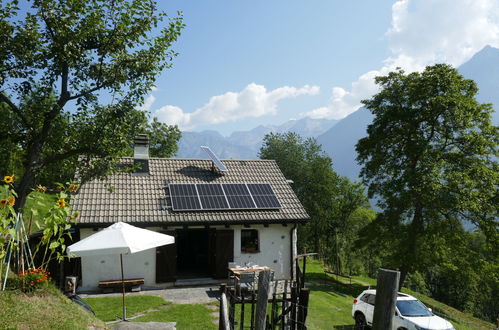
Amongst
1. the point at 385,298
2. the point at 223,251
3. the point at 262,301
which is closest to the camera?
the point at 385,298

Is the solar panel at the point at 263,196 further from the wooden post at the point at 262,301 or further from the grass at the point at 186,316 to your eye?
the wooden post at the point at 262,301

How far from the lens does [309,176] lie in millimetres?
37031

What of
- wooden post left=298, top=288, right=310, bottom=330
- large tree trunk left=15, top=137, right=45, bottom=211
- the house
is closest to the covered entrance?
the house

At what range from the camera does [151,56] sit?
10.3 metres

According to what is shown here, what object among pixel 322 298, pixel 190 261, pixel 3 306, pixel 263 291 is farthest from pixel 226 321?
pixel 190 261

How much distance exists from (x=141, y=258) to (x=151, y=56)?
895 cm

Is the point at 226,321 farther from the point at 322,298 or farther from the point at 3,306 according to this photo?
the point at 322,298

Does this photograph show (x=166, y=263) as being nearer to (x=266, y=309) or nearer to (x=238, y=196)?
(x=238, y=196)

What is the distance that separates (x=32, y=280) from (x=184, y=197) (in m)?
10.2

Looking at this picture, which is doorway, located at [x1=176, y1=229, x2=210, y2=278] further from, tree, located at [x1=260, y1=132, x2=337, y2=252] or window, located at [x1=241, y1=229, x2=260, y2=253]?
tree, located at [x1=260, y1=132, x2=337, y2=252]

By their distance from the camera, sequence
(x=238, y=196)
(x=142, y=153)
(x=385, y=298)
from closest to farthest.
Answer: (x=385, y=298) → (x=238, y=196) → (x=142, y=153)

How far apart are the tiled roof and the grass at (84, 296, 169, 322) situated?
322 cm

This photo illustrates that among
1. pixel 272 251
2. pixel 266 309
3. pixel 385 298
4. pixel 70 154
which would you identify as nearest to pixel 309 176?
pixel 272 251

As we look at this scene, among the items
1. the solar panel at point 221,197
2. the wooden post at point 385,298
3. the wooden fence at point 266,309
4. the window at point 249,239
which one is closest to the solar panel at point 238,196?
the solar panel at point 221,197
